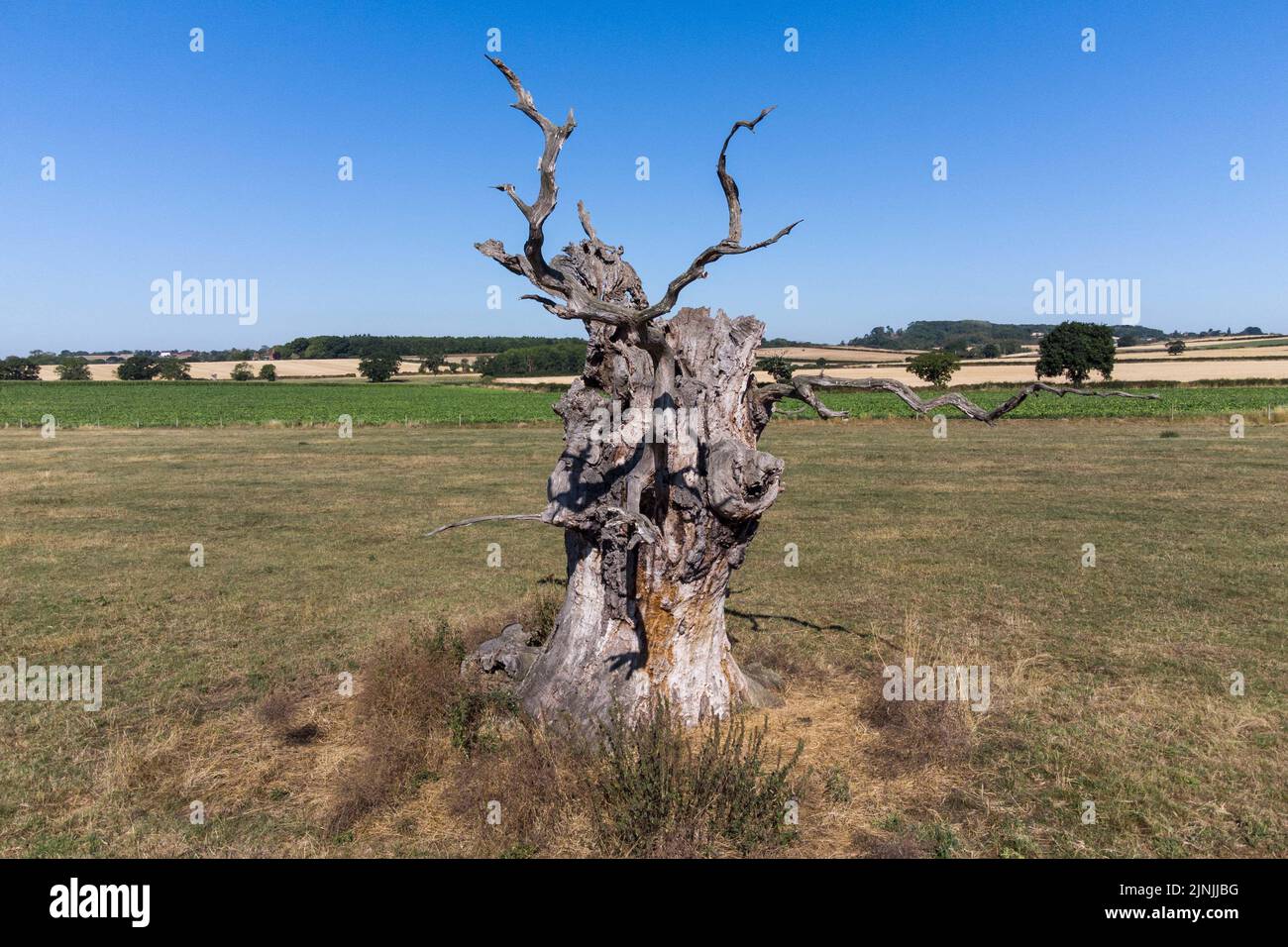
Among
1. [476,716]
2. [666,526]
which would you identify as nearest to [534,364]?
[476,716]

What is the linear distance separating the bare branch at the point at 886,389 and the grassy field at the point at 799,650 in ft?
10.1

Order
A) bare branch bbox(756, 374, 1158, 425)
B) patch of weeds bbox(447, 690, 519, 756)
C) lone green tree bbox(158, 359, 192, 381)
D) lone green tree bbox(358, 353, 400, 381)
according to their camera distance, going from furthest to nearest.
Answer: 1. lone green tree bbox(158, 359, 192, 381)
2. lone green tree bbox(358, 353, 400, 381)
3. patch of weeds bbox(447, 690, 519, 756)
4. bare branch bbox(756, 374, 1158, 425)

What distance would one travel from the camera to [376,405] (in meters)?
70.6

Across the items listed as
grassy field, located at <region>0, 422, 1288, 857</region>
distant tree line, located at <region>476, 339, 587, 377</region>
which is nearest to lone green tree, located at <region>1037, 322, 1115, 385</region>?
grassy field, located at <region>0, 422, 1288, 857</region>

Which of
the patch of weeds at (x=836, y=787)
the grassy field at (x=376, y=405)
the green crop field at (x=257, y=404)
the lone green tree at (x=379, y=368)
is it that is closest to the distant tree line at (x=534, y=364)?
the lone green tree at (x=379, y=368)

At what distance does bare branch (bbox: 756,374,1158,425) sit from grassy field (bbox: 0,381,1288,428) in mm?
38130

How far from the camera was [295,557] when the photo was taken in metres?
16.3

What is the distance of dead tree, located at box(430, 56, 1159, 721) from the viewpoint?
6840 millimetres

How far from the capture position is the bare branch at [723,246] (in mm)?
5047

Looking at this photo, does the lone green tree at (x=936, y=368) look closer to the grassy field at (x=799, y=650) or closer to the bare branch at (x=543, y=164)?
the grassy field at (x=799, y=650)

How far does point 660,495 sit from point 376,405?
2695 inches

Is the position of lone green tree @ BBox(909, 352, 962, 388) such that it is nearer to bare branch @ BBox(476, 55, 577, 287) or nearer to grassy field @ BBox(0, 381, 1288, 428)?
grassy field @ BBox(0, 381, 1288, 428)

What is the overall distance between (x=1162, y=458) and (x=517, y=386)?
2956 inches

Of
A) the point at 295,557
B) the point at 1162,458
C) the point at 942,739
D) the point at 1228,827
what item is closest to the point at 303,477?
the point at 295,557
